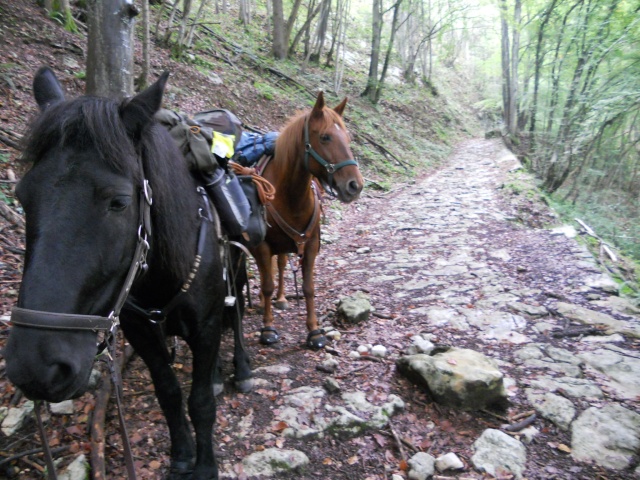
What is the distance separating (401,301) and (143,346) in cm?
387

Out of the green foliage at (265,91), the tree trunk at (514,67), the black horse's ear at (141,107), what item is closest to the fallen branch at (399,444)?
the black horse's ear at (141,107)

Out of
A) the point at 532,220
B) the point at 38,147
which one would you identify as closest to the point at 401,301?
the point at 38,147

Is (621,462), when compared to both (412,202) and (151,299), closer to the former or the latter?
(151,299)

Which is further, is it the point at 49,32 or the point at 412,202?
the point at 412,202

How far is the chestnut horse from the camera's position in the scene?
176 inches

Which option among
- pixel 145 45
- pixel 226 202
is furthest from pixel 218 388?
pixel 145 45

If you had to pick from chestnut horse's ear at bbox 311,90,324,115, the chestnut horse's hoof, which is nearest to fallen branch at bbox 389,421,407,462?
the chestnut horse's hoof

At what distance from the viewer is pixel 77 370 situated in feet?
4.76

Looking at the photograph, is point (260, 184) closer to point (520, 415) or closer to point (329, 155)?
point (329, 155)

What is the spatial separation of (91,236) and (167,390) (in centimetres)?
149

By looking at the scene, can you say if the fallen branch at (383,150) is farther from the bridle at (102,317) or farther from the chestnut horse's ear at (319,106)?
the bridle at (102,317)

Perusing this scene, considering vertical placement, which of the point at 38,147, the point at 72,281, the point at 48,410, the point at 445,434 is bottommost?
the point at 48,410

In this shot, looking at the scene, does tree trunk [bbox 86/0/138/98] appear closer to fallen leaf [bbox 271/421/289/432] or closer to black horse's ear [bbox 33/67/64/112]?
black horse's ear [bbox 33/67/64/112]

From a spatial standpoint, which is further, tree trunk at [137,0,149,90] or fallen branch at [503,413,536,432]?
tree trunk at [137,0,149,90]
